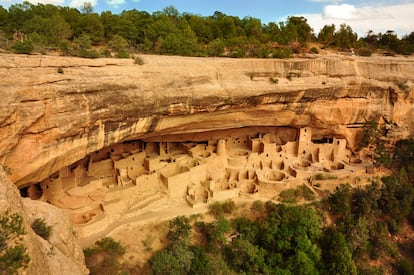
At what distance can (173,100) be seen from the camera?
11117 millimetres

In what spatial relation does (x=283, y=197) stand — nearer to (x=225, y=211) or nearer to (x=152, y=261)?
(x=225, y=211)

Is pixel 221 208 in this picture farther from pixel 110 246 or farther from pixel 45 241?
pixel 45 241

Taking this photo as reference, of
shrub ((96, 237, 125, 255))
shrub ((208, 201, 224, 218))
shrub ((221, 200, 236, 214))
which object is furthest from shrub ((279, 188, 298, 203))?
shrub ((96, 237, 125, 255))

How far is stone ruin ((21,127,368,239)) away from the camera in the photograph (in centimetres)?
1169

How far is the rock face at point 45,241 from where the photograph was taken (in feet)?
14.3

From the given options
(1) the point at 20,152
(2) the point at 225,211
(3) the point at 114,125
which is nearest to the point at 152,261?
(2) the point at 225,211

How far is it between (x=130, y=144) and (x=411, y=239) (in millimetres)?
14845

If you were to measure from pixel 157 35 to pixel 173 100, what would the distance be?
7939 millimetres

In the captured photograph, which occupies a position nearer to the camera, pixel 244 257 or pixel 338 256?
pixel 244 257

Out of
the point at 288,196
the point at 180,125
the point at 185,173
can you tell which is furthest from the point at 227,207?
the point at 180,125

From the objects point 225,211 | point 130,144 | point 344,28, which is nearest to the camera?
point 225,211

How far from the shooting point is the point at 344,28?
77.5 feet

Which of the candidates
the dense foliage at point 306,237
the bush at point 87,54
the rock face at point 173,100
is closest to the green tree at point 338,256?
the dense foliage at point 306,237

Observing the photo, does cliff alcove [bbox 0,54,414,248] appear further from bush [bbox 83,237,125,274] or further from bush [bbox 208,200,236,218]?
bush [bbox 83,237,125,274]
